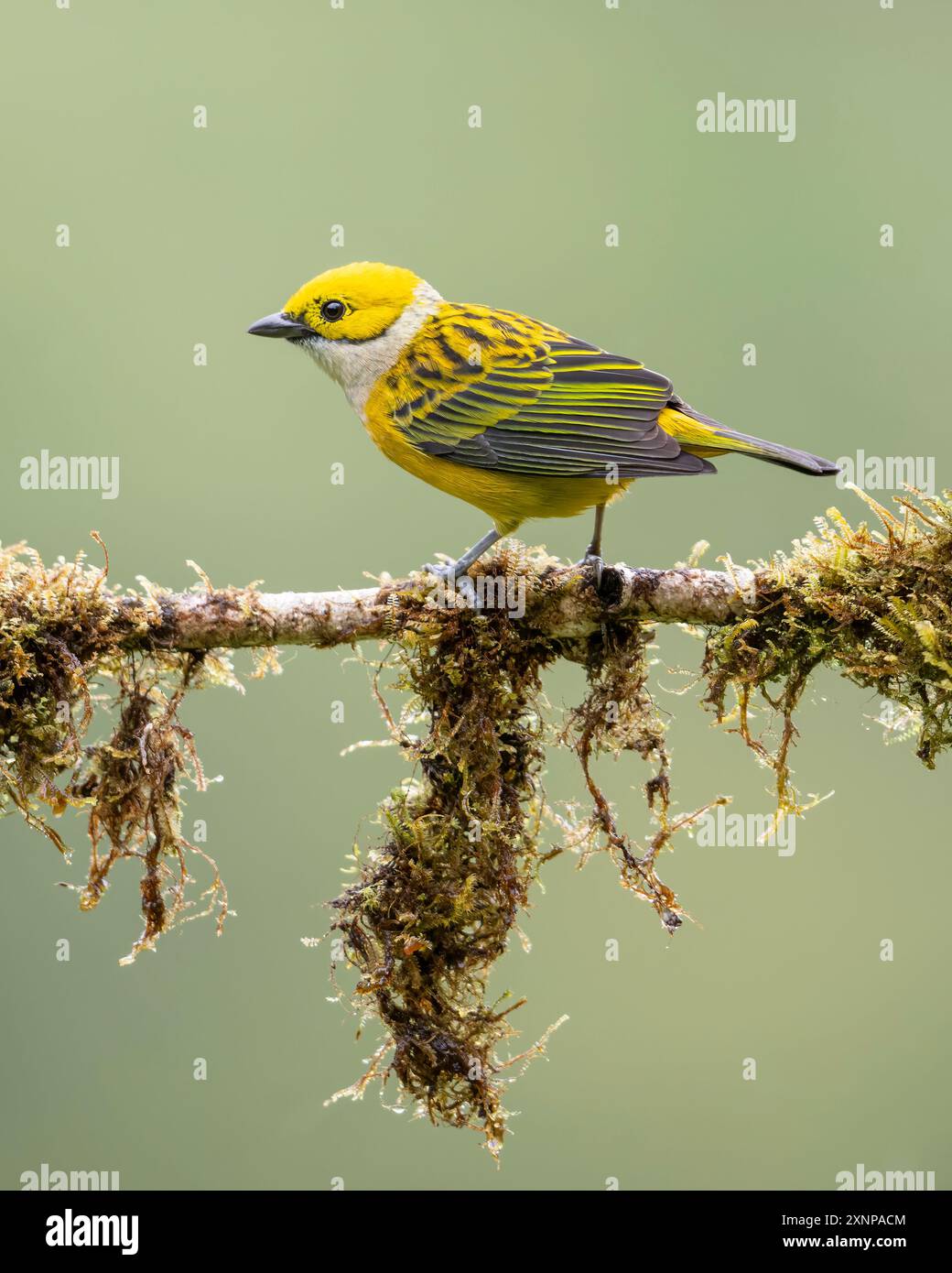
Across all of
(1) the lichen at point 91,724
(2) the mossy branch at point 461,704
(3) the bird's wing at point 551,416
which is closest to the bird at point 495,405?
(3) the bird's wing at point 551,416

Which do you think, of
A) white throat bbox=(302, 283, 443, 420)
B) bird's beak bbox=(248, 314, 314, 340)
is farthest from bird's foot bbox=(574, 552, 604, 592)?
bird's beak bbox=(248, 314, 314, 340)

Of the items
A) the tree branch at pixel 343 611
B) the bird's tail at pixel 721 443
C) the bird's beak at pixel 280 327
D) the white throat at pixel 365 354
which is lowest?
the tree branch at pixel 343 611

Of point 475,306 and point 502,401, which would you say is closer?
point 502,401

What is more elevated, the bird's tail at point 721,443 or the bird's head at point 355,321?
the bird's head at point 355,321

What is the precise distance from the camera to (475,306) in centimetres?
446

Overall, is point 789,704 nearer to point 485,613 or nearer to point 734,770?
point 485,613

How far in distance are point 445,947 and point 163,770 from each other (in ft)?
3.07

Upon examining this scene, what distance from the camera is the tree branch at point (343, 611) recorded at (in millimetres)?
3420

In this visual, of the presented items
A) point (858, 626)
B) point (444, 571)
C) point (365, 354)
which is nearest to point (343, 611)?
point (444, 571)

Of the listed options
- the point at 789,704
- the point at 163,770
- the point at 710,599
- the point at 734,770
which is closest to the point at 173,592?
the point at 163,770

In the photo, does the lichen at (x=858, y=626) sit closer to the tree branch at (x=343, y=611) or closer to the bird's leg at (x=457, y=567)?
the tree branch at (x=343, y=611)

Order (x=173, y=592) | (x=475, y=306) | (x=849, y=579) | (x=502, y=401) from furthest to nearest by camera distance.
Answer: (x=475, y=306) < (x=502, y=401) < (x=173, y=592) < (x=849, y=579)

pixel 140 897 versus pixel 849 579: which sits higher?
pixel 849 579

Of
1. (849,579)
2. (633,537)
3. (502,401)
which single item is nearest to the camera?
(849,579)
